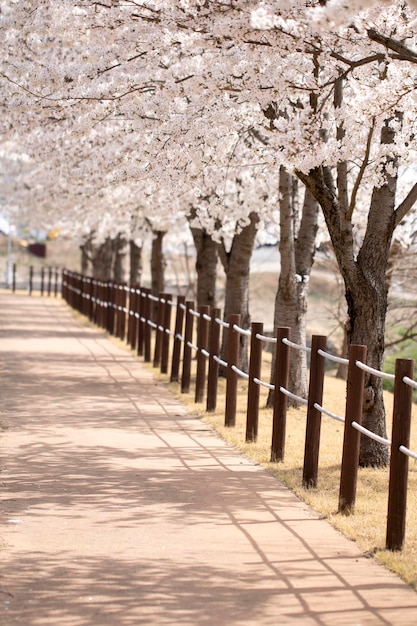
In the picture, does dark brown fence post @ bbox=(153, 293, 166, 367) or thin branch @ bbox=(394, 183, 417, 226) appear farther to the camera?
dark brown fence post @ bbox=(153, 293, 166, 367)

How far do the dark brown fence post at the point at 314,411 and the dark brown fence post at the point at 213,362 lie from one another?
459 cm

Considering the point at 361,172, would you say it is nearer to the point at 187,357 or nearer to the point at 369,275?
the point at 369,275

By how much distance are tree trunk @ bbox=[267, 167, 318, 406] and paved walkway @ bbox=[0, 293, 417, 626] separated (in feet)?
8.11

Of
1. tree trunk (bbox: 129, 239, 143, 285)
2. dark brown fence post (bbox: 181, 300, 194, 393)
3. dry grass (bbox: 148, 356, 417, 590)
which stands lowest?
dry grass (bbox: 148, 356, 417, 590)

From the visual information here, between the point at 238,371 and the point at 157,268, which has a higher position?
the point at 157,268

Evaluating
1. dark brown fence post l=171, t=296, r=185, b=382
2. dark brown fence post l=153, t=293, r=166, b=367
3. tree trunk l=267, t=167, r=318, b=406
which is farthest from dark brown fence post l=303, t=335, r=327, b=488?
dark brown fence post l=153, t=293, r=166, b=367

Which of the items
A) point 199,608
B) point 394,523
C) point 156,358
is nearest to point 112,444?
point 394,523

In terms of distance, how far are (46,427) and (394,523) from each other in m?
5.92

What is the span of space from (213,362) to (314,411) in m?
4.74

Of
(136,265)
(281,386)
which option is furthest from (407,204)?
(136,265)

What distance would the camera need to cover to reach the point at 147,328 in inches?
833

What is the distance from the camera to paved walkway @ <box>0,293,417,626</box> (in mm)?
5848

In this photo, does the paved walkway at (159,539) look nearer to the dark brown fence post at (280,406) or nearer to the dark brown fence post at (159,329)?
the dark brown fence post at (280,406)

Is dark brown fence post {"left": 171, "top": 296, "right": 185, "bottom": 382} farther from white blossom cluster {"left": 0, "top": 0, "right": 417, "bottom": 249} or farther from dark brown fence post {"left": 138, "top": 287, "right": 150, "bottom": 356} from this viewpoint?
dark brown fence post {"left": 138, "top": 287, "right": 150, "bottom": 356}
